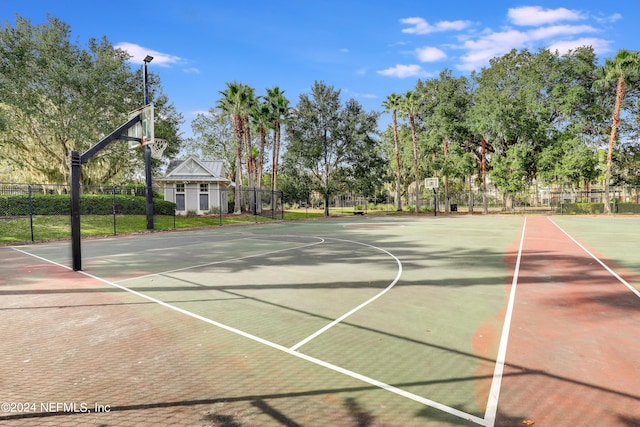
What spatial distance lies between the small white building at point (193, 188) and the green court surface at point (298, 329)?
2432 cm

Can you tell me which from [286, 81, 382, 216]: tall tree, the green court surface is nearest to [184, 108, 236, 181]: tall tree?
[286, 81, 382, 216]: tall tree

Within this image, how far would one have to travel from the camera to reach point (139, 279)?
9.00 metres

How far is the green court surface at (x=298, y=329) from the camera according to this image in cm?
346

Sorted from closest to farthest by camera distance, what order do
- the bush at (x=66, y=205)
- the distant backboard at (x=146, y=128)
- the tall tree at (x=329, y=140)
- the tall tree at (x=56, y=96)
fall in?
the distant backboard at (x=146, y=128), the bush at (x=66, y=205), the tall tree at (x=56, y=96), the tall tree at (x=329, y=140)

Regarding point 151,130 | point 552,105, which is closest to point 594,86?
point 552,105

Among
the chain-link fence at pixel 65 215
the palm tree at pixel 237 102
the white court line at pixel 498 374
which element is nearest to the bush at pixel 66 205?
the chain-link fence at pixel 65 215

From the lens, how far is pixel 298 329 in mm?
5539

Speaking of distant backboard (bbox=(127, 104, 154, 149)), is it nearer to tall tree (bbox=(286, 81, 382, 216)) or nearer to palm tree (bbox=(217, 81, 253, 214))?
palm tree (bbox=(217, 81, 253, 214))

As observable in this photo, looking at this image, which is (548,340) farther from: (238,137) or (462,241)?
(238,137)

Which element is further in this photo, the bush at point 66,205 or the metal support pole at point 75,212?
the bush at point 66,205

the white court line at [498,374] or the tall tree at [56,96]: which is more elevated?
the tall tree at [56,96]

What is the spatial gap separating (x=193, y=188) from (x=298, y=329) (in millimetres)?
33355

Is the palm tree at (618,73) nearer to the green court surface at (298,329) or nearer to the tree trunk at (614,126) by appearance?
the tree trunk at (614,126)

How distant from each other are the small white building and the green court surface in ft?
79.8
